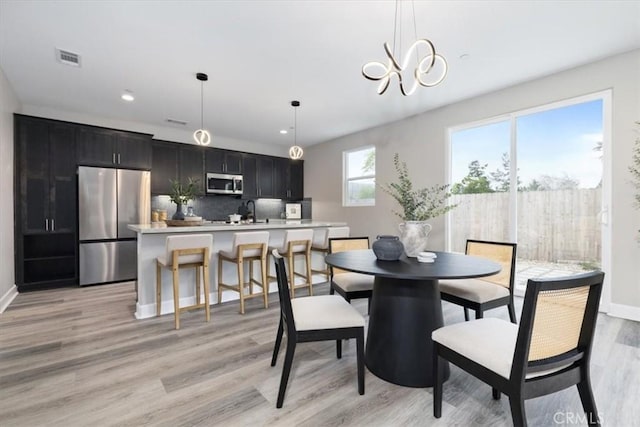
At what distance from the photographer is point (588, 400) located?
4.49 feet

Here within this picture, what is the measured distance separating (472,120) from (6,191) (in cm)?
619

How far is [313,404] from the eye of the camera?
5.59 ft

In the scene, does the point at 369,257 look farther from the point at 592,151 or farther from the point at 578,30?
the point at 592,151

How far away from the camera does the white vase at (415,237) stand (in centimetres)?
226

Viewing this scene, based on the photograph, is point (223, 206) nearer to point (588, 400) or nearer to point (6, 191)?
point (6, 191)

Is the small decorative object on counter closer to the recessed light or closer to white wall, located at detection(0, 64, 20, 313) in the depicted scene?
the recessed light

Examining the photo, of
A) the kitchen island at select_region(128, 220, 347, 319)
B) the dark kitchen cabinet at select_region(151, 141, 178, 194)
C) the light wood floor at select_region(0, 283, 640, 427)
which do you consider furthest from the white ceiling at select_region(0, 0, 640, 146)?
the light wood floor at select_region(0, 283, 640, 427)

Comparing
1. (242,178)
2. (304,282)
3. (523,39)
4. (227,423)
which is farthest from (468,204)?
(242,178)

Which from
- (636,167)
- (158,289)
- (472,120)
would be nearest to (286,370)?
(158,289)

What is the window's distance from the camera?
5750 millimetres

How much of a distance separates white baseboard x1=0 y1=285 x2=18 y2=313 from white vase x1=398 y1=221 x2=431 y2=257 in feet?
14.6

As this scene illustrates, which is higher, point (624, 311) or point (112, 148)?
point (112, 148)

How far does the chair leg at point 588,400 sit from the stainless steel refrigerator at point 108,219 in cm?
545

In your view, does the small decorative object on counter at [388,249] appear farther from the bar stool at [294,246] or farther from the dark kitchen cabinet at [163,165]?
the dark kitchen cabinet at [163,165]
